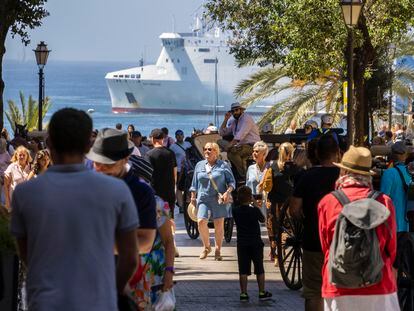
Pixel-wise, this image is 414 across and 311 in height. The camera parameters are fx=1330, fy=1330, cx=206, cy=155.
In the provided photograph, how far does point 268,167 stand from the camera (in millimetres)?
17250

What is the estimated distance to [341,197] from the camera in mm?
8414

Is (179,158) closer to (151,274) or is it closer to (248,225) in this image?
(248,225)

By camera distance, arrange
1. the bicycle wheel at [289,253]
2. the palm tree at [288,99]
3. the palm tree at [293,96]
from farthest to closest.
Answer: the palm tree at [293,96] < the palm tree at [288,99] < the bicycle wheel at [289,253]

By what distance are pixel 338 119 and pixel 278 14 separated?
11.9 meters

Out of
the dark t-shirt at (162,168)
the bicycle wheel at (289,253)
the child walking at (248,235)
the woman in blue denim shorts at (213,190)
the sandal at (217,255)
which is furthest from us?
the woman in blue denim shorts at (213,190)

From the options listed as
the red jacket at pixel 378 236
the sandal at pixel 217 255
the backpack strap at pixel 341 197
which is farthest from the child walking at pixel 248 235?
the backpack strap at pixel 341 197

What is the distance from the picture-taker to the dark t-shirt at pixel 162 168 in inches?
647

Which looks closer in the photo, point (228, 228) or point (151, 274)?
point (151, 274)

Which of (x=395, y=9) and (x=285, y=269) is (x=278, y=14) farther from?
(x=285, y=269)

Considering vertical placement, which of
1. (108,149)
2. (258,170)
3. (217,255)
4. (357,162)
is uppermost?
(108,149)

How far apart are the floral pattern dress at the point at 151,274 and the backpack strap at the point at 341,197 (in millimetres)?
1165

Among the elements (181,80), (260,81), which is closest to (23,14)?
(260,81)

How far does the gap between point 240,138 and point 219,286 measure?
606cm

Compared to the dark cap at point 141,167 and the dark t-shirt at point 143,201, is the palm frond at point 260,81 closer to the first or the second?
the dark cap at point 141,167
